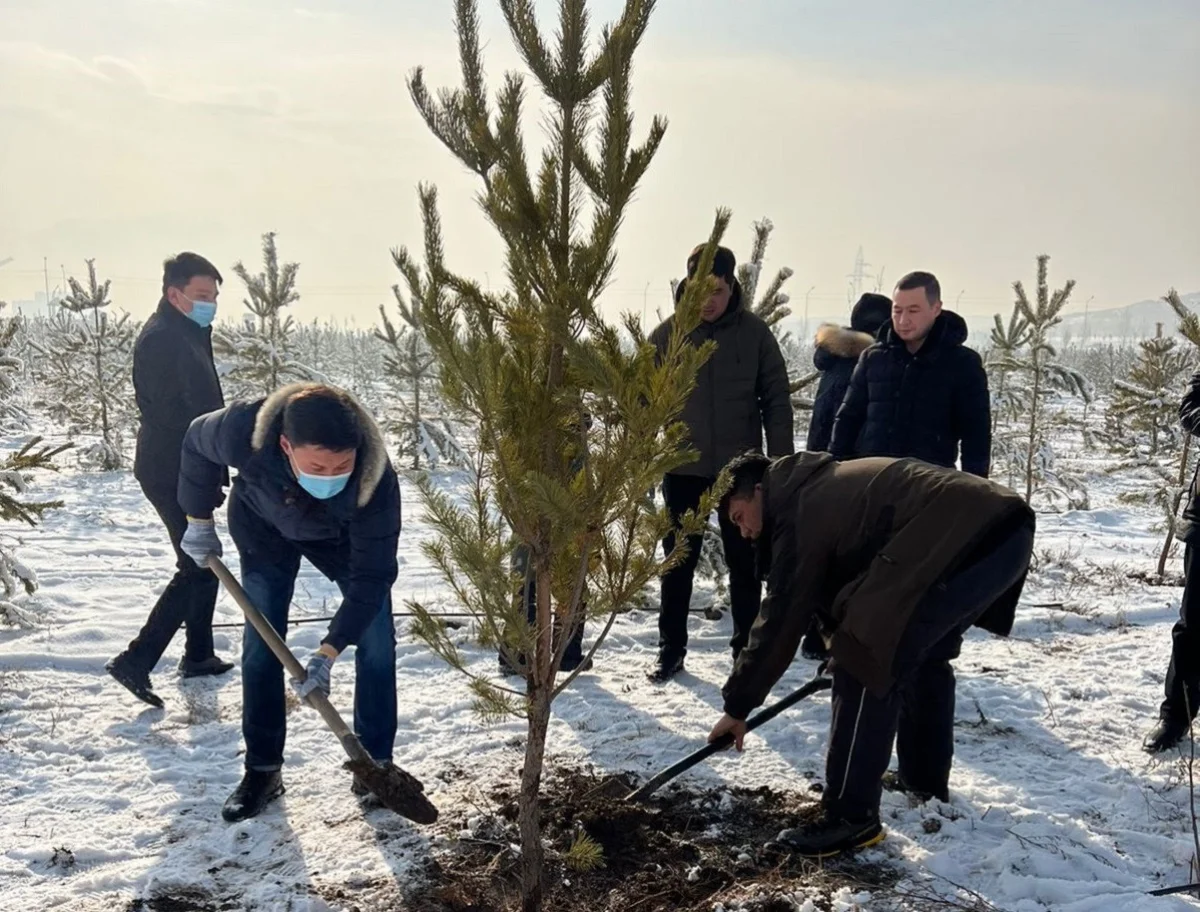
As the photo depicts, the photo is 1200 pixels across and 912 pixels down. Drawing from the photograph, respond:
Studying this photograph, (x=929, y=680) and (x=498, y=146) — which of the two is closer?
(x=498, y=146)

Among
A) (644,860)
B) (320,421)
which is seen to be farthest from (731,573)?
(320,421)

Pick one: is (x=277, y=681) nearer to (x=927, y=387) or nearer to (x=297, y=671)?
(x=297, y=671)

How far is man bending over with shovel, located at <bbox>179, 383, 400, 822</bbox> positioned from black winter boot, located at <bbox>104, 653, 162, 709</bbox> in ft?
3.35

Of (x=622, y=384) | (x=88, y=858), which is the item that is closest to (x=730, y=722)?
(x=622, y=384)

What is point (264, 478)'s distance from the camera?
282cm

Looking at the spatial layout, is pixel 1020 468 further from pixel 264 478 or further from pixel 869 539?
pixel 264 478

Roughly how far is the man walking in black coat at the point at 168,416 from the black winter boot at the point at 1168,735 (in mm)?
4453

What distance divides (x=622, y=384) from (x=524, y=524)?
54cm

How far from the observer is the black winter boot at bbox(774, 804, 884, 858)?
264 cm

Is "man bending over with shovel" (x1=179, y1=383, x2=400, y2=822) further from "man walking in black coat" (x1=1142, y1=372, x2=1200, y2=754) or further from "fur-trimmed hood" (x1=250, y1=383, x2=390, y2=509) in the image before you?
"man walking in black coat" (x1=1142, y1=372, x2=1200, y2=754)

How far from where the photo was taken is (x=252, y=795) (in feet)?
9.89

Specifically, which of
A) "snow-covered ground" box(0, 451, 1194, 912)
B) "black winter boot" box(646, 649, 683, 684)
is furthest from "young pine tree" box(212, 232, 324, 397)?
"black winter boot" box(646, 649, 683, 684)

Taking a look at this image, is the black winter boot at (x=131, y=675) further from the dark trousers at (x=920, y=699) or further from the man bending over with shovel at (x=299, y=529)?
the dark trousers at (x=920, y=699)

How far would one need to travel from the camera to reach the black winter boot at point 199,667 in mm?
4273
